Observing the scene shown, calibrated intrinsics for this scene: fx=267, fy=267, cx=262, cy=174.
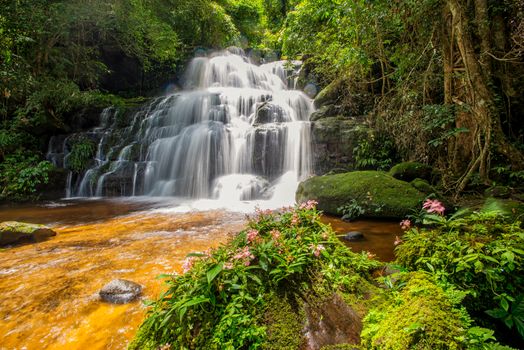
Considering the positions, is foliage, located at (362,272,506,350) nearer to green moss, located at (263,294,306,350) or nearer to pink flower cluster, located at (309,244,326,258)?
green moss, located at (263,294,306,350)

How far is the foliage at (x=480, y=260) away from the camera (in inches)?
57.0

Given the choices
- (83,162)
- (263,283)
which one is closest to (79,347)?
(263,283)

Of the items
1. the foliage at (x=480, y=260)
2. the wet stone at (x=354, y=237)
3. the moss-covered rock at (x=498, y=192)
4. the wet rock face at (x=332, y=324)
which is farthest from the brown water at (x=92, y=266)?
the moss-covered rock at (x=498, y=192)

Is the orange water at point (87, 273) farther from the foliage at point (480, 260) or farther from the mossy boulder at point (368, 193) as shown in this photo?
the mossy boulder at point (368, 193)

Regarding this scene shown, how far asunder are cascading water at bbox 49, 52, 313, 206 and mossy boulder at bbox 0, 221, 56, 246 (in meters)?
5.38

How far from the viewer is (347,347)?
1.53 metres

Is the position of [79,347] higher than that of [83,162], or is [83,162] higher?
[83,162]

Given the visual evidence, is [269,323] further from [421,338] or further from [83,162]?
[83,162]

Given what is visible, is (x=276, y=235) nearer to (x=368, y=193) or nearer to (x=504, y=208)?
(x=504, y=208)

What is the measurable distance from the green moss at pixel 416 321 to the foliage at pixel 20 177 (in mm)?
12928

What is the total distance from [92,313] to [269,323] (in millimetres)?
2039

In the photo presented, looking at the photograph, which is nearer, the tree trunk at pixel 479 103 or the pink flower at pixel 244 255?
the pink flower at pixel 244 255

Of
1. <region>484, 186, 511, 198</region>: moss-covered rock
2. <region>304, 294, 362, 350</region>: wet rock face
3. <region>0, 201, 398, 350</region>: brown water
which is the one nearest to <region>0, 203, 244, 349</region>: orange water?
<region>0, 201, 398, 350</region>: brown water

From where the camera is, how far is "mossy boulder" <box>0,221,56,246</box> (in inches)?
189
